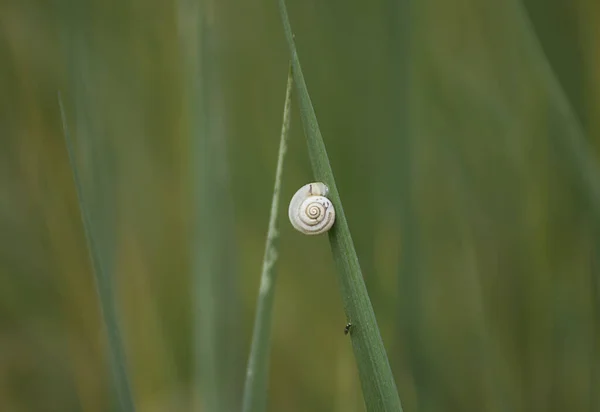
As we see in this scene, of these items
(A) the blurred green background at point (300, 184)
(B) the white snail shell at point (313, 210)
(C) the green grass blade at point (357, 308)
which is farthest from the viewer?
(A) the blurred green background at point (300, 184)

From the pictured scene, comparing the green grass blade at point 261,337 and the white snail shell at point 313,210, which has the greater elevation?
the white snail shell at point 313,210

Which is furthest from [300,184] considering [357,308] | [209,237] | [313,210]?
[357,308]

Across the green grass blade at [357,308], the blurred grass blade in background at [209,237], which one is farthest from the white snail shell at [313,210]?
the blurred grass blade in background at [209,237]

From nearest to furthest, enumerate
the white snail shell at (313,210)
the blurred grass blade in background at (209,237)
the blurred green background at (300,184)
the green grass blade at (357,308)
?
the green grass blade at (357,308)
the white snail shell at (313,210)
the blurred grass blade in background at (209,237)
the blurred green background at (300,184)

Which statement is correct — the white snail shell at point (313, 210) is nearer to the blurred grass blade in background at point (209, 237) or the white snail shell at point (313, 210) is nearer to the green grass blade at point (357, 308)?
the green grass blade at point (357, 308)

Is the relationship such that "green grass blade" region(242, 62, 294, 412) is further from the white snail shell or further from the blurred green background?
the blurred green background

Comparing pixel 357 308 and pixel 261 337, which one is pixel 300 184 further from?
pixel 357 308

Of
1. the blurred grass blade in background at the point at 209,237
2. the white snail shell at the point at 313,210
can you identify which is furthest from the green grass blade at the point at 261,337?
the blurred grass blade in background at the point at 209,237

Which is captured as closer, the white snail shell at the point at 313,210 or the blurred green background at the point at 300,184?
the white snail shell at the point at 313,210
